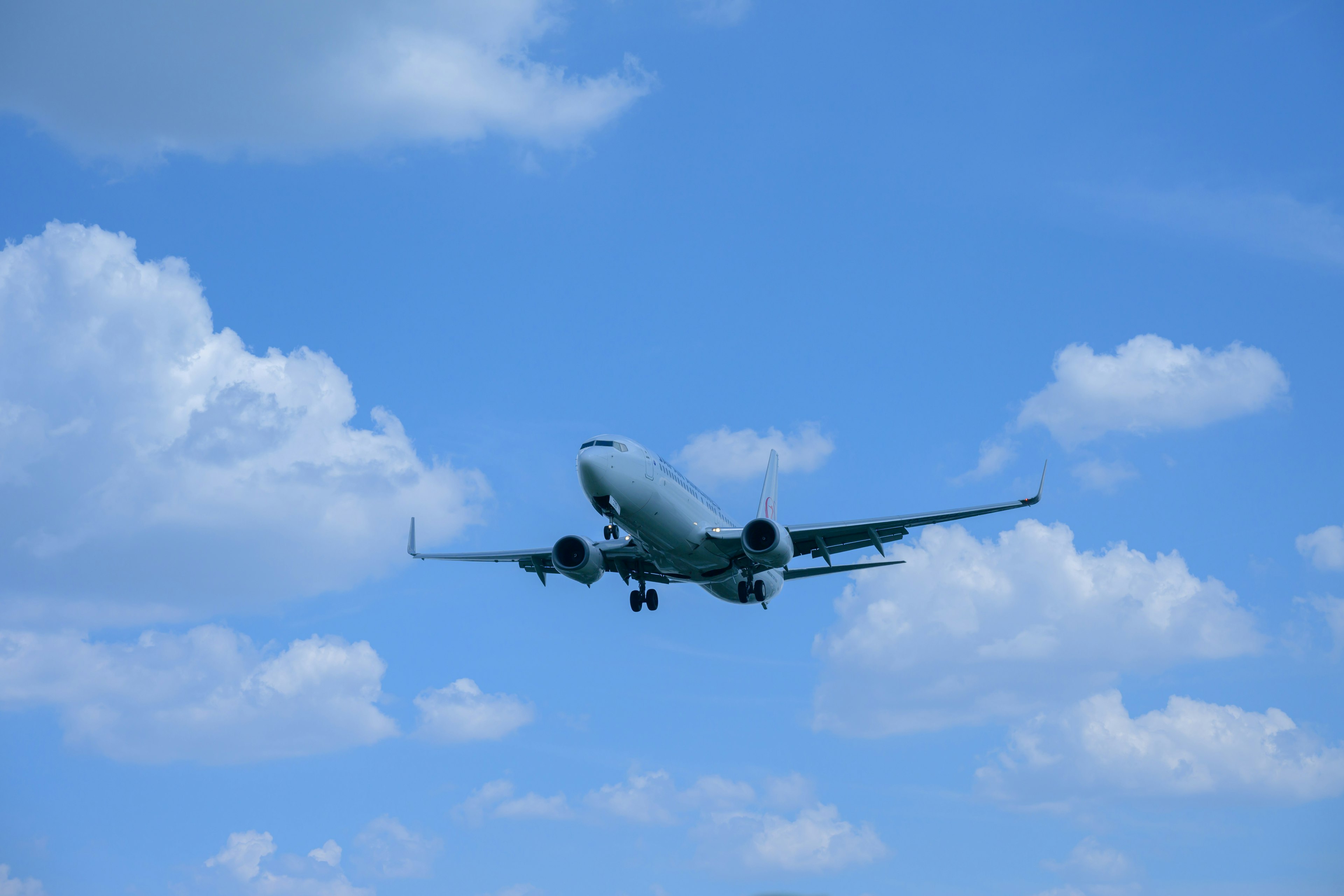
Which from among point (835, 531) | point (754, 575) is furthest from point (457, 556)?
point (835, 531)

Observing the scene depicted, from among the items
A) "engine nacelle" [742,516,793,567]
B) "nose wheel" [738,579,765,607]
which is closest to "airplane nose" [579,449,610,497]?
"engine nacelle" [742,516,793,567]

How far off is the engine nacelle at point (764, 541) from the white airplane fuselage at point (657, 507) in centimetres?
237

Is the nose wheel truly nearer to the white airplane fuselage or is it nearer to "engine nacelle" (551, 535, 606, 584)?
the white airplane fuselage

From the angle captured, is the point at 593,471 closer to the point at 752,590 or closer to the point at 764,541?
the point at 764,541

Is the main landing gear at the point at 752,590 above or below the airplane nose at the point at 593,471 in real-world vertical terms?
below

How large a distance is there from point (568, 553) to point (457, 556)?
9909 millimetres

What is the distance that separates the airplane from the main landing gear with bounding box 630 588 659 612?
4 cm

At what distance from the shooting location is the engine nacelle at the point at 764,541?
164 feet

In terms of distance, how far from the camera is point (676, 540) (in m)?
50.6

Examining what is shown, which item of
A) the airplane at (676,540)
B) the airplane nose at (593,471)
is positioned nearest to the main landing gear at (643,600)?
the airplane at (676,540)

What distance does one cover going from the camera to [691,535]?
51.0m

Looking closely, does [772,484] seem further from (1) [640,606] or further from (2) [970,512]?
(2) [970,512]

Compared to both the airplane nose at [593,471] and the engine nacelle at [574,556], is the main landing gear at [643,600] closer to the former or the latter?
the engine nacelle at [574,556]

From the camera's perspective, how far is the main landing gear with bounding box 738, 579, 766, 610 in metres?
55.8
